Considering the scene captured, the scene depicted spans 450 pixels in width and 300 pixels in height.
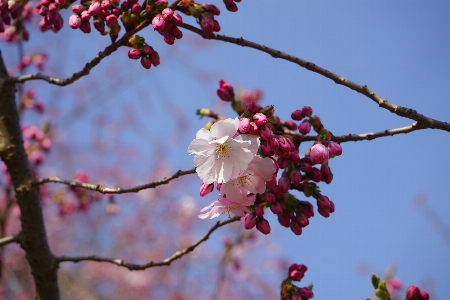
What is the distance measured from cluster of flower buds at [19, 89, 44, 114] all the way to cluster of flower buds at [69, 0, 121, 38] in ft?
6.83

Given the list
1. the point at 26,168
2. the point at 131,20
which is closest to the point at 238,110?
the point at 131,20

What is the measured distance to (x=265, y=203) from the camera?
1.51m

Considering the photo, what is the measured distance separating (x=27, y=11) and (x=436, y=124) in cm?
242

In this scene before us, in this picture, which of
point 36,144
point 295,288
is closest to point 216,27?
point 295,288

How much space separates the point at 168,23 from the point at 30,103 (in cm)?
239

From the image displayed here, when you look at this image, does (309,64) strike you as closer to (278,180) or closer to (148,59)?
(278,180)

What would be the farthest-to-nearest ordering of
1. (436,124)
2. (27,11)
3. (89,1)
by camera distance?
(27,11)
(89,1)
(436,124)

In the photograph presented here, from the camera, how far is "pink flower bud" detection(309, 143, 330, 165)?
138 centimetres

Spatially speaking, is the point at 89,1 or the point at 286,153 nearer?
the point at 286,153

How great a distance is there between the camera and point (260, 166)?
4.38 ft

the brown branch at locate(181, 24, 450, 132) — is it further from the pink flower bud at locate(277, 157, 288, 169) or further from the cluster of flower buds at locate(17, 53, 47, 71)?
the cluster of flower buds at locate(17, 53, 47, 71)

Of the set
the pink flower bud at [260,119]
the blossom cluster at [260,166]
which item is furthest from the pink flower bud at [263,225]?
the pink flower bud at [260,119]

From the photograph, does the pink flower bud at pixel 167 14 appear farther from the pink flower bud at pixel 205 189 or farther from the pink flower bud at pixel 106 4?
the pink flower bud at pixel 205 189

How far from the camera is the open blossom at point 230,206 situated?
140 centimetres
